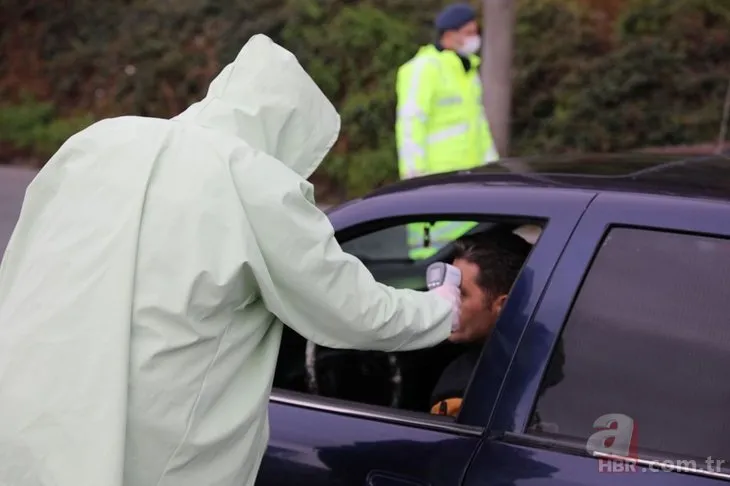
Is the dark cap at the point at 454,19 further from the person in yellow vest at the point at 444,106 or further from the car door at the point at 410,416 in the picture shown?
the car door at the point at 410,416

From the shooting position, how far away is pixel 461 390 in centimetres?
242

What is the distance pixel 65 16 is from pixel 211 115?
12200 mm

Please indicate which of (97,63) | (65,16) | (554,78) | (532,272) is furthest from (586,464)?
(65,16)

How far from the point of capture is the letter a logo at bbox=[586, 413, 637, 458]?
1.84 meters

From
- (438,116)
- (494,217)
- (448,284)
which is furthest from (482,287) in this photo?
(438,116)

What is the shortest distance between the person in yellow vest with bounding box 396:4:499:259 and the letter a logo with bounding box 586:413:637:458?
301 cm

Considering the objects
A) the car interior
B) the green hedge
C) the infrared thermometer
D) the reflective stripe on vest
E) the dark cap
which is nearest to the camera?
the infrared thermometer

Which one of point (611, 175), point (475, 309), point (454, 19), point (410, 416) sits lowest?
point (410, 416)

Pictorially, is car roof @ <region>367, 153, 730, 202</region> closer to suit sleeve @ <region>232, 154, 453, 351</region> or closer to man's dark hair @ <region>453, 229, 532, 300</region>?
man's dark hair @ <region>453, 229, 532, 300</region>

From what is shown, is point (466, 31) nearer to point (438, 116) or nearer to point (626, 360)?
point (438, 116)

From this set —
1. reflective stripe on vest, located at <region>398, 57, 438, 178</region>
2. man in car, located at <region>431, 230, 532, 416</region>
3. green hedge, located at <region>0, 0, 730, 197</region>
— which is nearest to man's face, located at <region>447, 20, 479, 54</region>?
reflective stripe on vest, located at <region>398, 57, 438, 178</region>

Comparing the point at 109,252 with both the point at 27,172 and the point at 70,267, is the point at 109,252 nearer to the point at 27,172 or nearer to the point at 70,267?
the point at 70,267

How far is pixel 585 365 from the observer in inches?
76.7

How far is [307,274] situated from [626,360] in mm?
691
